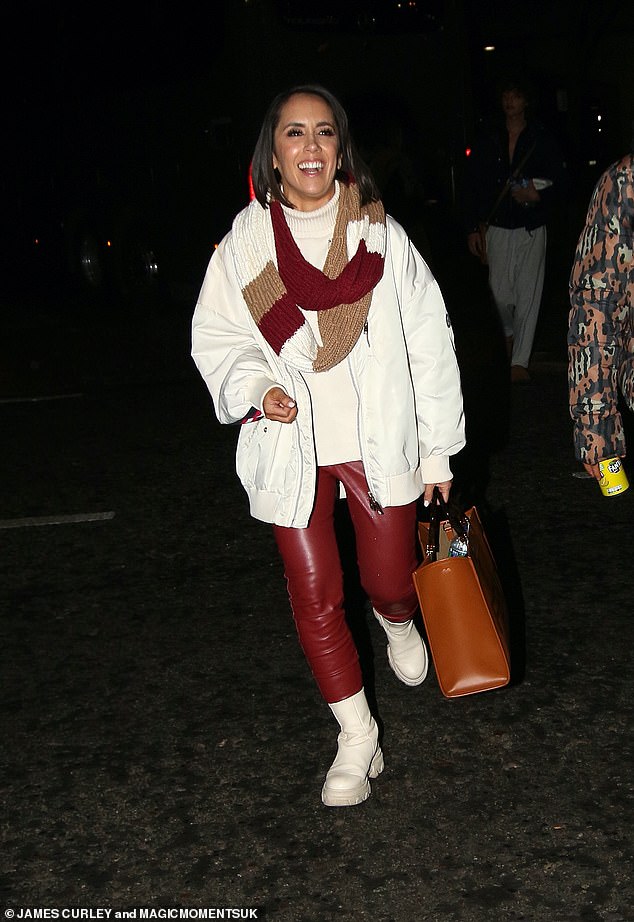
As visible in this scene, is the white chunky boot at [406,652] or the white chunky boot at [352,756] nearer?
the white chunky boot at [352,756]

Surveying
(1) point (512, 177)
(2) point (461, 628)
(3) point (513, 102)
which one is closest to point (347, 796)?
(2) point (461, 628)

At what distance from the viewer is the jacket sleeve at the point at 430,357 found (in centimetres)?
352

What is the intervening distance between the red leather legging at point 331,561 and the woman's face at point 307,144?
2.55ft

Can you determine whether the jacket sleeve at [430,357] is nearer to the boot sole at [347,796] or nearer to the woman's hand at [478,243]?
the boot sole at [347,796]

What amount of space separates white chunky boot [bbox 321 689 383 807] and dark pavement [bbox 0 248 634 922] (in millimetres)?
58

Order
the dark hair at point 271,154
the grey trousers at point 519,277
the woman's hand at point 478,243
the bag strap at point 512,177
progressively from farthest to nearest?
the woman's hand at point 478,243, the grey trousers at point 519,277, the bag strap at point 512,177, the dark hair at point 271,154

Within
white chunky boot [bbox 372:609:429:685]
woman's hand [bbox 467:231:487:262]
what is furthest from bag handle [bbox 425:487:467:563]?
woman's hand [bbox 467:231:487:262]

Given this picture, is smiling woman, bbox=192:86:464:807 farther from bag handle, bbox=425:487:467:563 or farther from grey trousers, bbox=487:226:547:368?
grey trousers, bbox=487:226:547:368

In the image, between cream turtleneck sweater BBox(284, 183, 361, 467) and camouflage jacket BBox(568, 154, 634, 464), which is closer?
camouflage jacket BBox(568, 154, 634, 464)

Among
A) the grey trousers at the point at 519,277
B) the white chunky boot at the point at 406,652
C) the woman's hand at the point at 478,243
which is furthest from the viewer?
the woman's hand at the point at 478,243

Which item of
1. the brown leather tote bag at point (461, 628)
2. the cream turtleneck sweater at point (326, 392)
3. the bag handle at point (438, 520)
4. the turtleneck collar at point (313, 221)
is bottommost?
the brown leather tote bag at point (461, 628)

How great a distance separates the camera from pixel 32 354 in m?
11.9

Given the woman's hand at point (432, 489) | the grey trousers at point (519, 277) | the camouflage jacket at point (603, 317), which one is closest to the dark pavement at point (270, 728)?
the woman's hand at point (432, 489)

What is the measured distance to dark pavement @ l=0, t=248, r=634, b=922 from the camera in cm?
328
